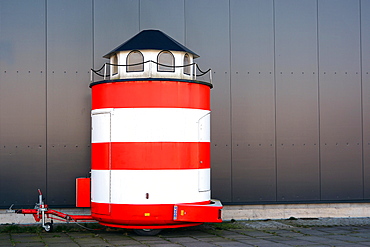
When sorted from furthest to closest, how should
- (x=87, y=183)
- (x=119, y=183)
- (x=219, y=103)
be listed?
(x=219, y=103) < (x=87, y=183) < (x=119, y=183)

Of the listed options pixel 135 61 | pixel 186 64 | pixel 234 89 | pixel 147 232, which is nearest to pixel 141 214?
pixel 147 232

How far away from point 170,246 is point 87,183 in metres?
2.71

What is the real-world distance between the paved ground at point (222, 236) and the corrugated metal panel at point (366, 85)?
58.9 inches

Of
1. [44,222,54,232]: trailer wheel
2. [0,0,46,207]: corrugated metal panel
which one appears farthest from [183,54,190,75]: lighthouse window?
[44,222,54,232]: trailer wheel

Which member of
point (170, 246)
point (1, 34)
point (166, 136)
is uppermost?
point (1, 34)

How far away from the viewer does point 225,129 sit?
1238cm

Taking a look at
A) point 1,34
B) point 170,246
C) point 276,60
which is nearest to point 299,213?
point 276,60

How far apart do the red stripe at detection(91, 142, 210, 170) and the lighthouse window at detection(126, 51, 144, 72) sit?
154 cm

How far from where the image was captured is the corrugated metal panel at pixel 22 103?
38.0 ft

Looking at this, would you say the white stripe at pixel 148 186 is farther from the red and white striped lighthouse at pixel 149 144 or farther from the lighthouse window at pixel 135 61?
the lighthouse window at pixel 135 61

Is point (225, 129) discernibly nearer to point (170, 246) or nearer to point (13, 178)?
point (170, 246)

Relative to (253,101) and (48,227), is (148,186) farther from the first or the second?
(253,101)

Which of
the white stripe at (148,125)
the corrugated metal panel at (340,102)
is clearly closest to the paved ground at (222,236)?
the corrugated metal panel at (340,102)

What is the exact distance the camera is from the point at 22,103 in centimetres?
1166
